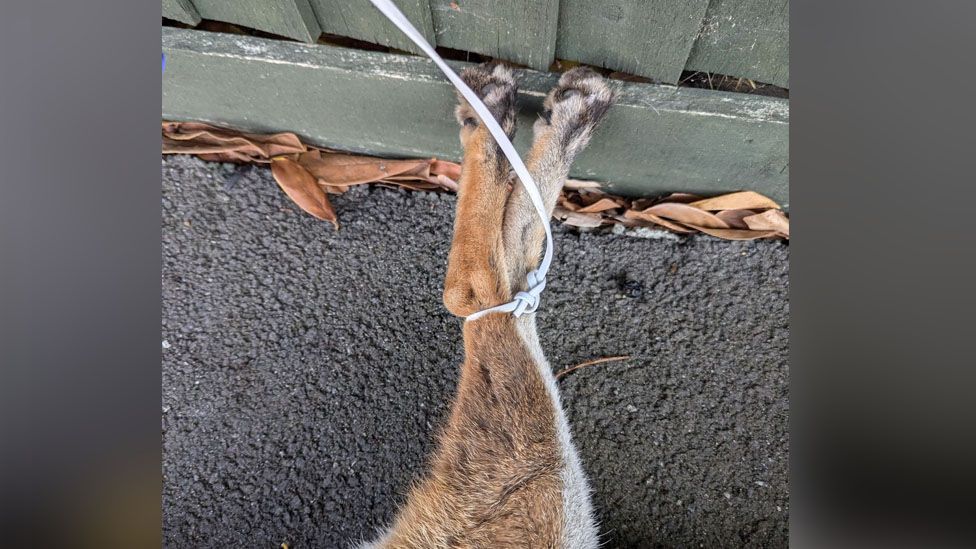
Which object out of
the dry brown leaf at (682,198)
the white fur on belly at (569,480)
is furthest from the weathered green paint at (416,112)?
the white fur on belly at (569,480)

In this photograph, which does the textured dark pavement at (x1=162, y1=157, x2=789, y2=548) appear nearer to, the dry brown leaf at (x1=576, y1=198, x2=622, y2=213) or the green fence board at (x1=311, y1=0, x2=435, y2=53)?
the dry brown leaf at (x1=576, y1=198, x2=622, y2=213)

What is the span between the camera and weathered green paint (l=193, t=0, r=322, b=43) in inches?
27.2

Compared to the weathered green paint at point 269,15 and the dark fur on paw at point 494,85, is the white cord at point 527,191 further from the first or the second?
the weathered green paint at point 269,15

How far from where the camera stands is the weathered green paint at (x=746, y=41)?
2.15 feet

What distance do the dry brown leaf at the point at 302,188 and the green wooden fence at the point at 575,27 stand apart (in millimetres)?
194

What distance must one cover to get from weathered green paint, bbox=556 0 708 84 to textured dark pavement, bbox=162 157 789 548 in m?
0.27

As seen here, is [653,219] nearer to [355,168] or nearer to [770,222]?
[770,222]

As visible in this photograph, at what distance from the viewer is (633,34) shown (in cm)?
69

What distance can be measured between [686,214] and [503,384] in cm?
42

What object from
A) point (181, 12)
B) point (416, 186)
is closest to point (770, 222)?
point (416, 186)
